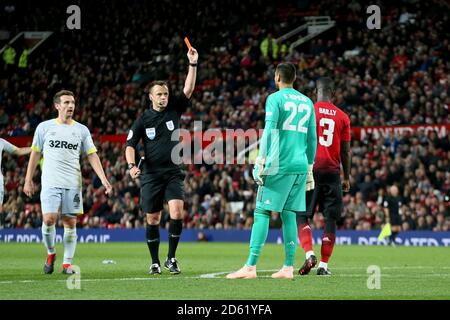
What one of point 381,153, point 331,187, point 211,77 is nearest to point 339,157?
point 331,187

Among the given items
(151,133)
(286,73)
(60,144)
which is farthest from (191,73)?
(60,144)

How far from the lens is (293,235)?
1141 cm

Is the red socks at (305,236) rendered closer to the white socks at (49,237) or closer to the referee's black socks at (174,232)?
the referee's black socks at (174,232)

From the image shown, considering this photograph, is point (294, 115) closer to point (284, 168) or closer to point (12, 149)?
point (284, 168)

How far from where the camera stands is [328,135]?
12.9m

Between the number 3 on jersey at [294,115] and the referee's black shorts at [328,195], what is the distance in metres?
1.63

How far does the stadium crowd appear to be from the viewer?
93.6ft

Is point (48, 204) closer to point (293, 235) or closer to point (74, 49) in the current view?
point (293, 235)

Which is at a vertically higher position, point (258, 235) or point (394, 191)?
point (394, 191)

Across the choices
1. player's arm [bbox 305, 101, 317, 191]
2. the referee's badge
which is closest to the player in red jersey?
player's arm [bbox 305, 101, 317, 191]

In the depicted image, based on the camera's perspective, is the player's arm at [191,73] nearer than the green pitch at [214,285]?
No

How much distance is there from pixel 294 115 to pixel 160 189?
2.74 m

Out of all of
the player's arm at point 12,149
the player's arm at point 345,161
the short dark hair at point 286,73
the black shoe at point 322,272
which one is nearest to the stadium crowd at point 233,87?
the player's arm at point 345,161

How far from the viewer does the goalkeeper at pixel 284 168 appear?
11211mm
